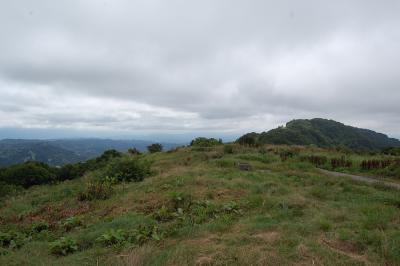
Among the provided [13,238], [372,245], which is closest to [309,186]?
[372,245]

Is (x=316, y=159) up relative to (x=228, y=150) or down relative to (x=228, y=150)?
down

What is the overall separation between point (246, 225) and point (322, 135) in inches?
3790

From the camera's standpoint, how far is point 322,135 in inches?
3819

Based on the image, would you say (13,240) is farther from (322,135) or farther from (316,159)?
(322,135)

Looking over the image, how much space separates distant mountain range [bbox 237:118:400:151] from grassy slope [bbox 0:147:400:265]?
5090cm

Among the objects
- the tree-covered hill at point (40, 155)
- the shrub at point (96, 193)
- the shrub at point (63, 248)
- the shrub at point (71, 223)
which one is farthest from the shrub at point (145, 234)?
the tree-covered hill at point (40, 155)

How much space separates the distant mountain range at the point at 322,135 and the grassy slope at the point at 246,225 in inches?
2004

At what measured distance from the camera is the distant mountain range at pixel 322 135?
69.0 metres

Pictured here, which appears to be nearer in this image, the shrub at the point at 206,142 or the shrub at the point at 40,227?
the shrub at the point at 40,227

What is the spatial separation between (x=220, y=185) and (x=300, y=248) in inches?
247

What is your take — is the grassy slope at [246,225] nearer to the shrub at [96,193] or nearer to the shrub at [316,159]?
the shrub at [96,193]

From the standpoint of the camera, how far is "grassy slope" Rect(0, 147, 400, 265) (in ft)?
17.7

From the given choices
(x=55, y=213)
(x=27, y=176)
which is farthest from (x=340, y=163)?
(x=27, y=176)

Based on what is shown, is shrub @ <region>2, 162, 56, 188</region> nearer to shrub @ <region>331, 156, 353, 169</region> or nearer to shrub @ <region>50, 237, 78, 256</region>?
shrub @ <region>331, 156, 353, 169</region>
